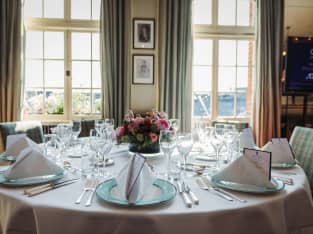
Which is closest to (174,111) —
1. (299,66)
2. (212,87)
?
(212,87)

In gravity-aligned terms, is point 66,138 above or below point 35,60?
below

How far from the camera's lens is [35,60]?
4082 millimetres

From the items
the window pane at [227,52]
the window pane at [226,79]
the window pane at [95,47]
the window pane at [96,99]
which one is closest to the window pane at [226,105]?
the window pane at [226,79]

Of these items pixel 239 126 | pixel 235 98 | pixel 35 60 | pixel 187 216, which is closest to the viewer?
pixel 187 216

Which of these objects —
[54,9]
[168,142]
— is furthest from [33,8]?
[168,142]

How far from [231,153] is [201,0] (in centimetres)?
305

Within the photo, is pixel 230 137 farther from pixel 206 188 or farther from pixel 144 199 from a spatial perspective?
pixel 144 199

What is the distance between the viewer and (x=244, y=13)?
169 inches

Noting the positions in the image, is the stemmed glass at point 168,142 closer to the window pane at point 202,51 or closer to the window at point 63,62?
the window at point 63,62

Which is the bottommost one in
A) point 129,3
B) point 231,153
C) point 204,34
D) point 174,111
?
Result: point 231,153

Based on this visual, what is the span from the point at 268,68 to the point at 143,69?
1.67 metres

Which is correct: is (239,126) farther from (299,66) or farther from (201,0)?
(201,0)

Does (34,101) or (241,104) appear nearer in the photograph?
(34,101)

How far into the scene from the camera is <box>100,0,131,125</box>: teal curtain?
3.77 metres
